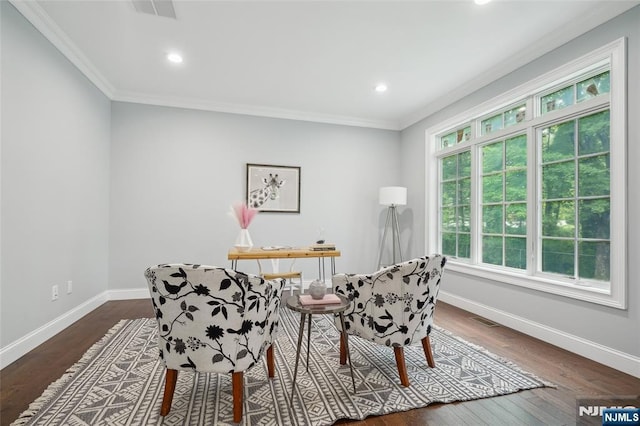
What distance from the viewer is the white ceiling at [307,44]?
2.42 meters

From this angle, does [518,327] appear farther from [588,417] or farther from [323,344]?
[323,344]

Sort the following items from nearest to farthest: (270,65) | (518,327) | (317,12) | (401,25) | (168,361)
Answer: (168,361) < (317,12) < (401,25) < (518,327) < (270,65)

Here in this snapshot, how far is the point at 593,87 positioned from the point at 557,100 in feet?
0.99

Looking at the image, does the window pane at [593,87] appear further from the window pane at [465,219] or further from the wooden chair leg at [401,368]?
the wooden chair leg at [401,368]

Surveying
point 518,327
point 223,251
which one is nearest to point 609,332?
point 518,327

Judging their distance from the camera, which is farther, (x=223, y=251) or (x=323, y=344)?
(x=223, y=251)

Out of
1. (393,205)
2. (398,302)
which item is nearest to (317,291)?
(398,302)

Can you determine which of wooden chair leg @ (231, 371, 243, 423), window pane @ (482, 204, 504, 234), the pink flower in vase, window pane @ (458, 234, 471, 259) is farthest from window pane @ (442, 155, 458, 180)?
wooden chair leg @ (231, 371, 243, 423)

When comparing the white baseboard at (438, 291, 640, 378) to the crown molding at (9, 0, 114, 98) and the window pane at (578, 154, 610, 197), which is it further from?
the crown molding at (9, 0, 114, 98)

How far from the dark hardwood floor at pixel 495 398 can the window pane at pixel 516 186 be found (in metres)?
1.37

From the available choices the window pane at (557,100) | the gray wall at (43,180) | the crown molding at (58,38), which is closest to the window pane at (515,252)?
the window pane at (557,100)

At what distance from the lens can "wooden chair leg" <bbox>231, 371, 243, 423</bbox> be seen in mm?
1608

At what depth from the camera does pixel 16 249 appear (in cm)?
232

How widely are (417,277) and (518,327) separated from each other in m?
1.83
